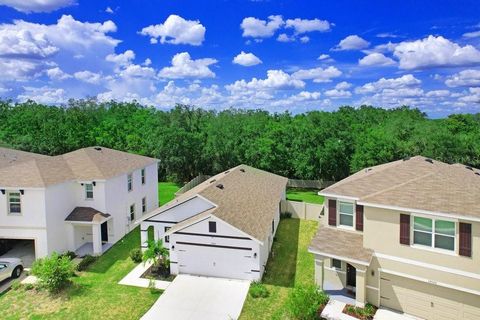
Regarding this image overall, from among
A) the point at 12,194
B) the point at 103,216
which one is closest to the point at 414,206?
the point at 103,216

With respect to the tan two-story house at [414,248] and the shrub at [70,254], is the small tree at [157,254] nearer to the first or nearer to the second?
the shrub at [70,254]

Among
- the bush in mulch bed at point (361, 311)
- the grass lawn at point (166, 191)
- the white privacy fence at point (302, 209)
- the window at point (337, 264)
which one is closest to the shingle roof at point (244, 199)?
the white privacy fence at point (302, 209)

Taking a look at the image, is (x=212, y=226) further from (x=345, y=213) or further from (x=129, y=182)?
(x=129, y=182)

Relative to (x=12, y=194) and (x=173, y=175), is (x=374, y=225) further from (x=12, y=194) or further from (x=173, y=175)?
(x=173, y=175)

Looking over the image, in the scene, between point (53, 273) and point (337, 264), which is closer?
point (53, 273)

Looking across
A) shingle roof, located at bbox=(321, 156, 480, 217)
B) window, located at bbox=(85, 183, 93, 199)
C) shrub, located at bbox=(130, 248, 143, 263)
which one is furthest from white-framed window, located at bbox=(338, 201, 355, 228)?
window, located at bbox=(85, 183, 93, 199)

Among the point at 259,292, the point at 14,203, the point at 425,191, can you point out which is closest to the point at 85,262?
the point at 14,203

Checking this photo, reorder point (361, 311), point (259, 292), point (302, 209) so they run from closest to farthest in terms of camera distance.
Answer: point (361, 311), point (259, 292), point (302, 209)
